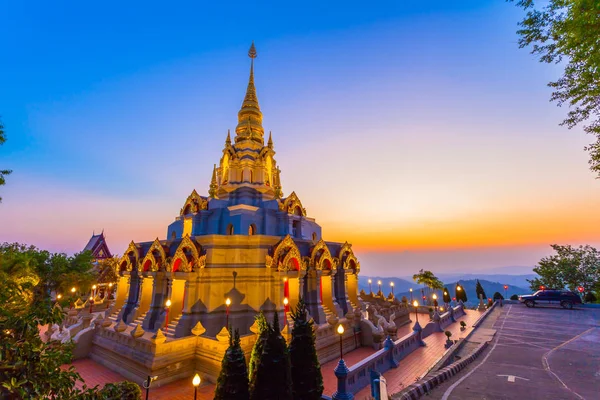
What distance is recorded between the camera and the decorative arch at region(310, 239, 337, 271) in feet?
77.3

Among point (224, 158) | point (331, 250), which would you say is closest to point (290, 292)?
Answer: point (331, 250)

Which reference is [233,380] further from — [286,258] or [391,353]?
[286,258]

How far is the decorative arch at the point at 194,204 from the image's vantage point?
84.0 ft

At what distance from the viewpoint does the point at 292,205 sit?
27500 mm

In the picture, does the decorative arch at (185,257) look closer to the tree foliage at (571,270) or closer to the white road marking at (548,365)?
the white road marking at (548,365)

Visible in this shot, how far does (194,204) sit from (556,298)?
1663 inches

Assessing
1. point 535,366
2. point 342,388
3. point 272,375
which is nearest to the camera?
point 272,375

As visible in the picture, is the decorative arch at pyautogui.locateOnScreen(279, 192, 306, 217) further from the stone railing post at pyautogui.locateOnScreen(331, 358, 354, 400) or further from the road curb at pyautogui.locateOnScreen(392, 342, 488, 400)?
the road curb at pyautogui.locateOnScreen(392, 342, 488, 400)

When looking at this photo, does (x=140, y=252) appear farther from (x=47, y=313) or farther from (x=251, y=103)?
(x=47, y=313)

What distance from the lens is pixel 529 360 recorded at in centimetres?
1481

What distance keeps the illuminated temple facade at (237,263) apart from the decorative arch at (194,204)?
10 cm

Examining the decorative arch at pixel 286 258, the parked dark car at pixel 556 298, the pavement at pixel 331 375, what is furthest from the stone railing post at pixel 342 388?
the parked dark car at pixel 556 298

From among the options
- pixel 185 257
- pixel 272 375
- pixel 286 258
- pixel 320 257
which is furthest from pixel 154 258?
pixel 272 375

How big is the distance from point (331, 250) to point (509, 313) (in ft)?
68.2
